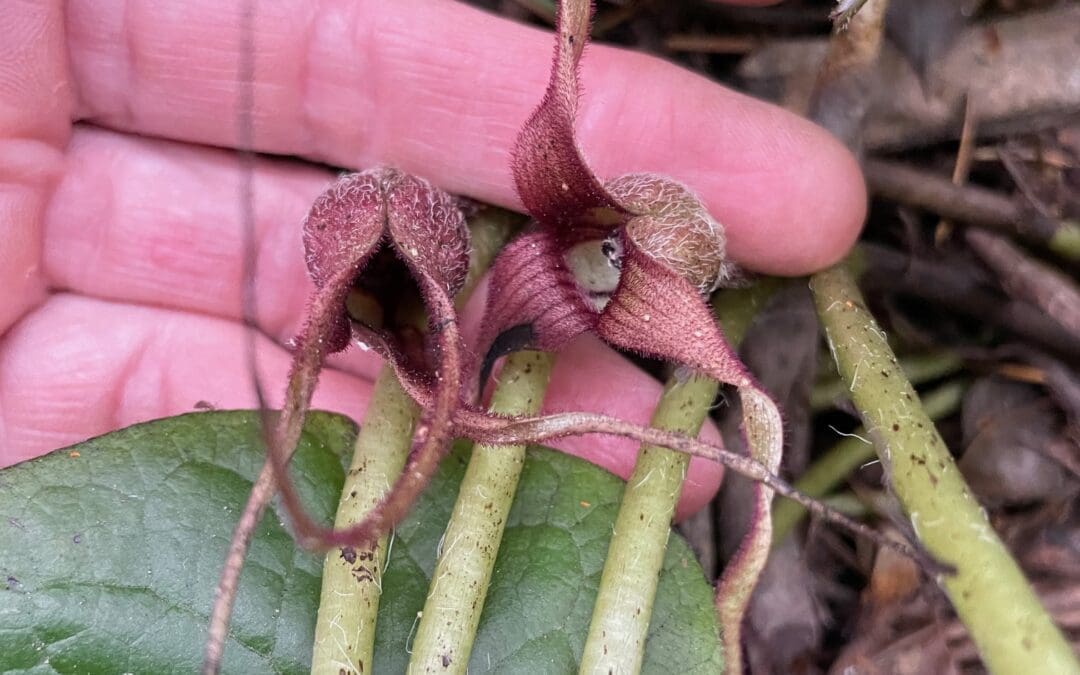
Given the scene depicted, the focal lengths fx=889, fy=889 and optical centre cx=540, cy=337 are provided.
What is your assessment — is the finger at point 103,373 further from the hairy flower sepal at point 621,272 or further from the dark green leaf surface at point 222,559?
the hairy flower sepal at point 621,272

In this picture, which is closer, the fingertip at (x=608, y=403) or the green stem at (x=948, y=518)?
the green stem at (x=948, y=518)

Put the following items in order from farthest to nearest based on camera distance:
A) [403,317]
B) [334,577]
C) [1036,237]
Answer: [1036,237] → [403,317] → [334,577]

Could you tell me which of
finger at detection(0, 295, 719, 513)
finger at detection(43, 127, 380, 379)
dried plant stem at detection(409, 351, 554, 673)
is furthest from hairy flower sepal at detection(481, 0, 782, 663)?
finger at detection(43, 127, 380, 379)

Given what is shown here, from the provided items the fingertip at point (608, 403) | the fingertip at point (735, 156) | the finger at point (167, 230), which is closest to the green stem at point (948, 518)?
the fingertip at point (735, 156)

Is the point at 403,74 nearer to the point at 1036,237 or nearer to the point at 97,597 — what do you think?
the point at 97,597

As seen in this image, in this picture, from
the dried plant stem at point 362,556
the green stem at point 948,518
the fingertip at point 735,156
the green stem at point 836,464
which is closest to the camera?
the green stem at point 948,518

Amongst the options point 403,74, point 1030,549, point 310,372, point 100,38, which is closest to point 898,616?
point 1030,549
